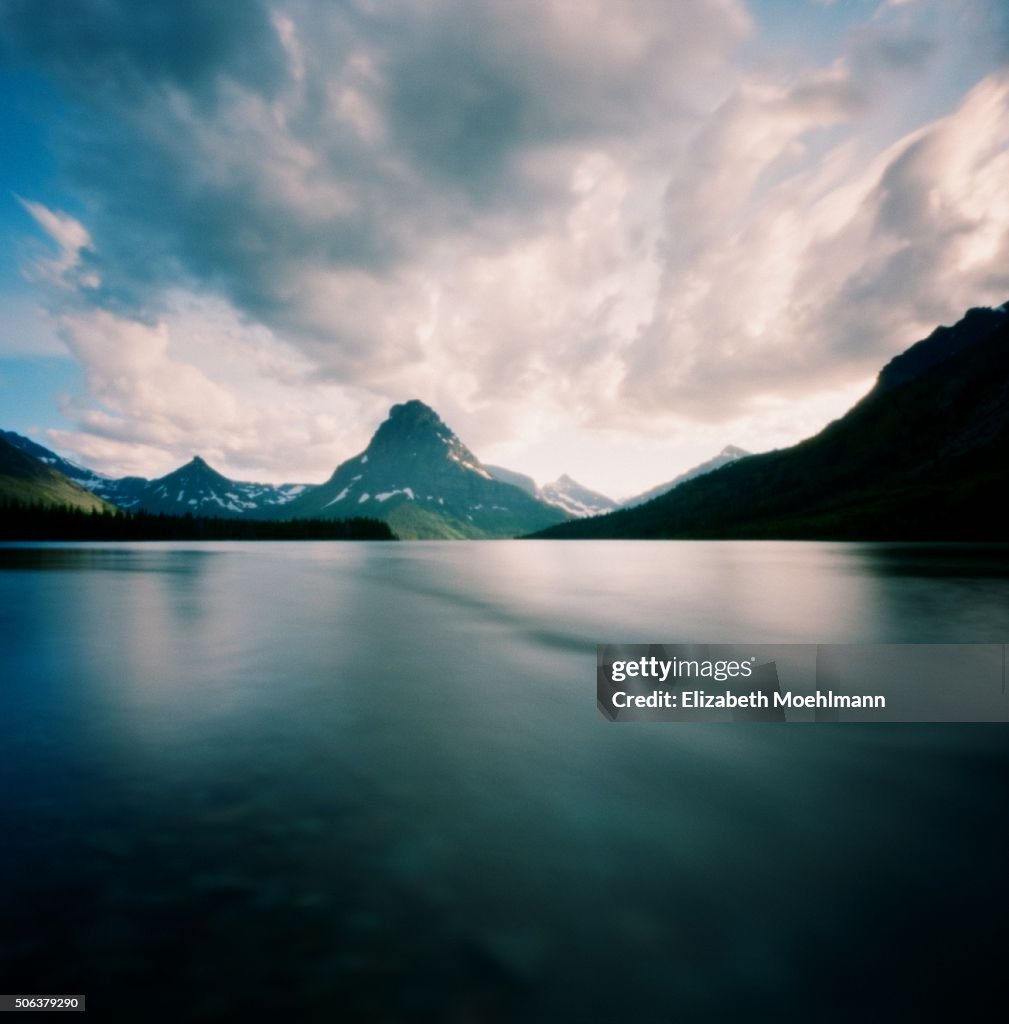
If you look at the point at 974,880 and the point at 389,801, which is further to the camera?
the point at 389,801

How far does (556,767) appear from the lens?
13391mm

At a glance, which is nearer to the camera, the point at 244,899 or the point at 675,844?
the point at 244,899

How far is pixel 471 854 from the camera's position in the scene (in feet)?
30.7

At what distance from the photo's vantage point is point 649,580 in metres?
69.1

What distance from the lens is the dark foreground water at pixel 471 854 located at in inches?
255

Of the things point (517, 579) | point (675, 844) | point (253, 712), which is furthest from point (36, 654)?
point (517, 579)

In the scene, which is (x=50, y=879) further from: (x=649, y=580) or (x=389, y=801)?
(x=649, y=580)

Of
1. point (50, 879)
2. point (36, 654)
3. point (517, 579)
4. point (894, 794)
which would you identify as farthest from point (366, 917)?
point (517, 579)

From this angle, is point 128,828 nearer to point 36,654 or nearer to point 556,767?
point 556,767

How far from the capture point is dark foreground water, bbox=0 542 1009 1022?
6.48m

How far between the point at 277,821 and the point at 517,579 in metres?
67.7

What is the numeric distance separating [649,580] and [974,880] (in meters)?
61.6

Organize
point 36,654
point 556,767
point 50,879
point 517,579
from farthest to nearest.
Result: 1. point 517,579
2. point 36,654
3. point 556,767
4. point 50,879

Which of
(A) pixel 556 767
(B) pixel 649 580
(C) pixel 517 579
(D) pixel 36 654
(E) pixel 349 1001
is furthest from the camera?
(C) pixel 517 579
